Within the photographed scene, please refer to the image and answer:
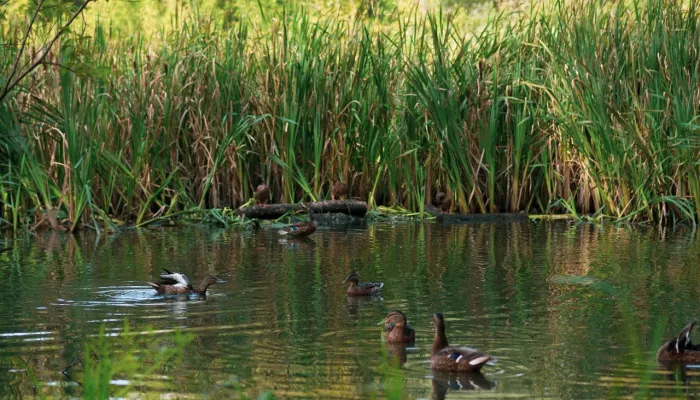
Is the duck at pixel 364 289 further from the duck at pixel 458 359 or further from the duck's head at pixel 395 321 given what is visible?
the duck at pixel 458 359

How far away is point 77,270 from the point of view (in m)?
11.4

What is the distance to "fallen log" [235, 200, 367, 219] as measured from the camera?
51.9 feet

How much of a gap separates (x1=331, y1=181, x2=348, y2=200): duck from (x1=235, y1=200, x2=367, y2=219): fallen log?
26 cm

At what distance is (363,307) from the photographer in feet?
30.5

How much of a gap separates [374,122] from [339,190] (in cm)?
103

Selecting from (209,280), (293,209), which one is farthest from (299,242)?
(209,280)

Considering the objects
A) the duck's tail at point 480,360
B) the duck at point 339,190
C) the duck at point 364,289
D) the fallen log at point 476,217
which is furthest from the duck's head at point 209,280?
the fallen log at point 476,217

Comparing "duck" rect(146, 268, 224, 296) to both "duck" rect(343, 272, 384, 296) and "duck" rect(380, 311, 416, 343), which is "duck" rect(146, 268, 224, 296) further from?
"duck" rect(380, 311, 416, 343)

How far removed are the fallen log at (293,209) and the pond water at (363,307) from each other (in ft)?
1.69

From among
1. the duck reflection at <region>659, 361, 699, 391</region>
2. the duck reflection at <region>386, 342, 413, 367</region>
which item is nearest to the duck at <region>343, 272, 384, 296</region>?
the duck reflection at <region>386, 342, 413, 367</region>

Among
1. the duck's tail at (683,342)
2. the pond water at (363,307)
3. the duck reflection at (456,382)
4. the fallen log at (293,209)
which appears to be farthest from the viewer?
the fallen log at (293,209)

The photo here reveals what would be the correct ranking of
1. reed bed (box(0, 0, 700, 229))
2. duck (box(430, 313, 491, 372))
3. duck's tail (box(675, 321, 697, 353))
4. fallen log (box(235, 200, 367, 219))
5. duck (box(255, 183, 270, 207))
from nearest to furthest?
1. duck (box(430, 313, 491, 372))
2. duck's tail (box(675, 321, 697, 353))
3. reed bed (box(0, 0, 700, 229))
4. fallen log (box(235, 200, 367, 219))
5. duck (box(255, 183, 270, 207))

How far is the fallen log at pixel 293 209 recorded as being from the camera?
51.9 feet

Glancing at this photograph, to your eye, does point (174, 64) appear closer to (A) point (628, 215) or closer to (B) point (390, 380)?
(A) point (628, 215)
